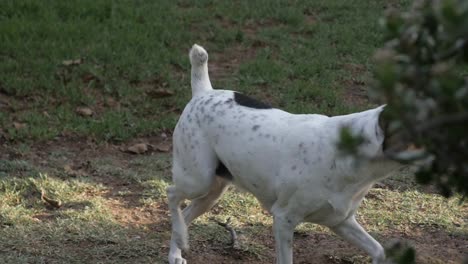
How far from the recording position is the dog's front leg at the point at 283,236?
14.5 ft

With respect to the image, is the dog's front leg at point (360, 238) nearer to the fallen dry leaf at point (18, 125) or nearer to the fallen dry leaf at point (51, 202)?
the fallen dry leaf at point (51, 202)

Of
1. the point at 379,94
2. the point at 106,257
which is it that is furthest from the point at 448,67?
the point at 106,257

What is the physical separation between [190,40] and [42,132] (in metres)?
2.81

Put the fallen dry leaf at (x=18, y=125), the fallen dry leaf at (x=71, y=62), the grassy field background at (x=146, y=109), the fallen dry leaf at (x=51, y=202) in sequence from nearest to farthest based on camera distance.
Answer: the grassy field background at (x=146, y=109) < the fallen dry leaf at (x=51, y=202) < the fallen dry leaf at (x=18, y=125) < the fallen dry leaf at (x=71, y=62)

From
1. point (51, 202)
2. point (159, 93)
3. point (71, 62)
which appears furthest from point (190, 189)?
point (71, 62)

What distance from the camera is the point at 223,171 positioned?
483 cm

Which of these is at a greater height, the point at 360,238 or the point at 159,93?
the point at 360,238

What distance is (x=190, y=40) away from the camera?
9734 millimetres

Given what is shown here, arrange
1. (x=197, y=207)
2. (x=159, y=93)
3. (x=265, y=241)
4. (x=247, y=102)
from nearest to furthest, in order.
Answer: (x=247, y=102)
(x=197, y=207)
(x=265, y=241)
(x=159, y=93)

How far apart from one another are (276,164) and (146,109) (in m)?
3.99

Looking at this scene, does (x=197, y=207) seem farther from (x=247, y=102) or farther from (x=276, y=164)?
(x=276, y=164)

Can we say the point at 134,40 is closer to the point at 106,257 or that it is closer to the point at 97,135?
the point at 97,135

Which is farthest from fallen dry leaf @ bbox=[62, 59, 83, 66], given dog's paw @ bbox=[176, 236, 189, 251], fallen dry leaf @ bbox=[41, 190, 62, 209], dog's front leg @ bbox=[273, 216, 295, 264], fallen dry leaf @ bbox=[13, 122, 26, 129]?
dog's front leg @ bbox=[273, 216, 295, 264]

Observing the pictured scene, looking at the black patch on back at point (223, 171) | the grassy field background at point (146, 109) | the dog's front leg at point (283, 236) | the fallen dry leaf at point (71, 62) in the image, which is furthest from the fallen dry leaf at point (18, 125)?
the dog's front leg at point (283, 236)
